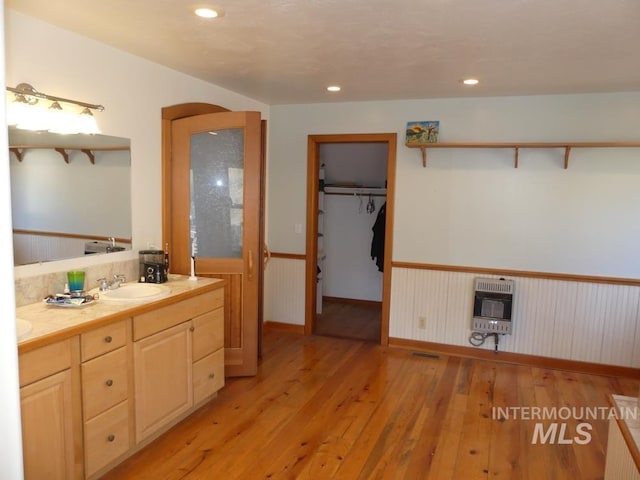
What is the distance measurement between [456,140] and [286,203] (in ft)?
5.96

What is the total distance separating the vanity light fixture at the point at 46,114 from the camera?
2445 mm

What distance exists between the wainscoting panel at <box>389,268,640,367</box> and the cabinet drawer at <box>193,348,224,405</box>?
1.96 meters

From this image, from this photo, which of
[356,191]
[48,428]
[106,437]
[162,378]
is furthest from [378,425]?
[356,191]

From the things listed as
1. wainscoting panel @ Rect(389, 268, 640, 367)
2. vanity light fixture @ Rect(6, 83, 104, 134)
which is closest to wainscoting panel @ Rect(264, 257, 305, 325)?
wainscoting panel @ Rect(389, 268, 640, 367)

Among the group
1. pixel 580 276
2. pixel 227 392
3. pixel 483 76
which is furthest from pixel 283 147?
pixel 580 276

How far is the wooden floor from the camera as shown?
103 inches

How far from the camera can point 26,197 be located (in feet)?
8.49

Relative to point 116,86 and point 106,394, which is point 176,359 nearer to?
point 106,394

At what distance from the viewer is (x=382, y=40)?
8.84 ft

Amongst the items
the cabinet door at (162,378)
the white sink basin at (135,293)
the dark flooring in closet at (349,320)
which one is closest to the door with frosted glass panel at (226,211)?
the white sink basin at (135,293)

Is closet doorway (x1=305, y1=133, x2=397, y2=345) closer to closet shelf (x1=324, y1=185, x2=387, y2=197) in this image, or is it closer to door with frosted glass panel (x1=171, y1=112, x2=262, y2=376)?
closet shelf (x1=324, y1=185, x2=387, y2=197)

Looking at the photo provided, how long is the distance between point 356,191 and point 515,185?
240 cm

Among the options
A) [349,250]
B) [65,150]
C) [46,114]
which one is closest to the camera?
[46,114]

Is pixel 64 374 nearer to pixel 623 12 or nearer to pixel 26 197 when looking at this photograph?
pixel 26 197
